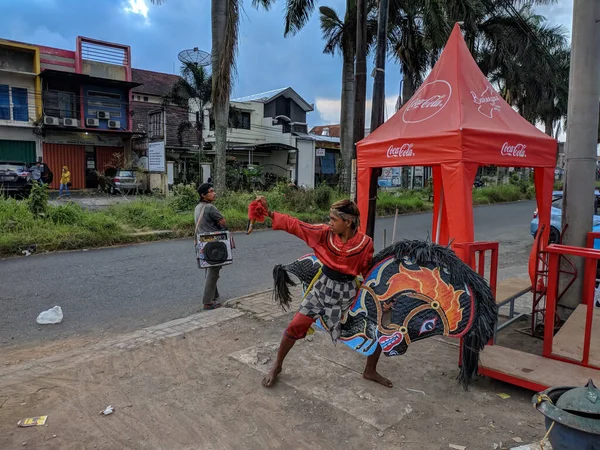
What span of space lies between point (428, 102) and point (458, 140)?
101cm

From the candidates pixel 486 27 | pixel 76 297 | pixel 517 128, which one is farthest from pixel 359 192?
pixel 486 27

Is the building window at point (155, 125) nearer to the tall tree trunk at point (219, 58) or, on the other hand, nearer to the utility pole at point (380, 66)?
the tall tree trunk at point (219, 58)

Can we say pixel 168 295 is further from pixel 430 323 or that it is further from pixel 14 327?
pixel 430 323

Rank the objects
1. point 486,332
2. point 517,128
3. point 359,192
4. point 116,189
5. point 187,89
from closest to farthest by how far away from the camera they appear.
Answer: point 486,332 < point 517,128 < point 359,192 < point 116,189 < point 187,89

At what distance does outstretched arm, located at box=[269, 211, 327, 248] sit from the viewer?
11.0ft

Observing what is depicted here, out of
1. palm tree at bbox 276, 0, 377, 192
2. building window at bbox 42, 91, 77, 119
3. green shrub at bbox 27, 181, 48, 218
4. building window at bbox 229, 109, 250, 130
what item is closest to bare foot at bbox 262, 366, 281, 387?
green shrub at bbox 27, 181, 48, 218

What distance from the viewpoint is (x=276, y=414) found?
3260mm

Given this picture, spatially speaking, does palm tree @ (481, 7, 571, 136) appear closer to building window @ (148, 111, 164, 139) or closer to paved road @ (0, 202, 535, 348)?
paved road @ (0, 202, 535, 348)

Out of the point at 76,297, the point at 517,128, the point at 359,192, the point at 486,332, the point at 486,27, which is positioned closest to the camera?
the point at 486,332

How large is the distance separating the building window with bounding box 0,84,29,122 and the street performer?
26440mm

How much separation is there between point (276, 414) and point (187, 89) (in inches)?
1073

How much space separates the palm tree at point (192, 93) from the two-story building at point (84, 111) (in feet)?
8.64

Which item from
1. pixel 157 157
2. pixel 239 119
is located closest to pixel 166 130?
pixel 239 119

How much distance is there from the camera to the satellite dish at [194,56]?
2573 cm
